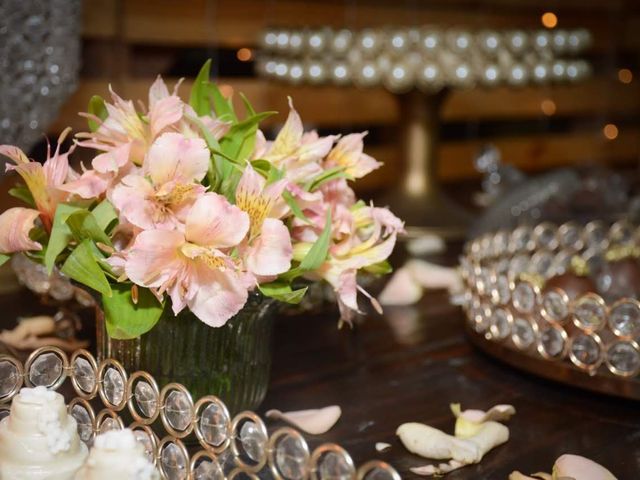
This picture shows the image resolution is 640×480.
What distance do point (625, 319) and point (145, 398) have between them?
0.42m

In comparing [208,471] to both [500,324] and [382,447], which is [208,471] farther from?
[500,324]

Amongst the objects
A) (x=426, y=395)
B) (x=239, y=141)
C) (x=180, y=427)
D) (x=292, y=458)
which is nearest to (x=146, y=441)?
(x=180, y=427)

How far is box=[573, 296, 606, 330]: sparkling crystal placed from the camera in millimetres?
888

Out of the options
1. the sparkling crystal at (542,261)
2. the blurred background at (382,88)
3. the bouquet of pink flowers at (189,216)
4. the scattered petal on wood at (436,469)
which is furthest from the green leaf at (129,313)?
the sparkling crystal at (542,261)

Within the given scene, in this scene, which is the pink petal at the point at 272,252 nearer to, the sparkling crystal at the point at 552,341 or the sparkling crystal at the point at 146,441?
the sparkling crystal at the point at 146,441

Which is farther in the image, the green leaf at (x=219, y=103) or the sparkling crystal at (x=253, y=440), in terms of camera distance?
the green leaf at (x=219, y=103)

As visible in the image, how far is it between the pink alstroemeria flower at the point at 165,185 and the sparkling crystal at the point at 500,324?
0.40 metres

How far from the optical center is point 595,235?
4.47 feet

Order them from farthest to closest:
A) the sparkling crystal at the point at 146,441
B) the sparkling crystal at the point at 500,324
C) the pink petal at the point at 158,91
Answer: the sparkling crystal at the point at 500,324 → the pink petal at the point at 158,91 → the sparkling crystal at the point at 146,441

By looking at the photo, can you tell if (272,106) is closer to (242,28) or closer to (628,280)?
(242,28)

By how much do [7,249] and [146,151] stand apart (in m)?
0.12

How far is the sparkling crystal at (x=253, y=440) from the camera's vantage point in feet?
2.00

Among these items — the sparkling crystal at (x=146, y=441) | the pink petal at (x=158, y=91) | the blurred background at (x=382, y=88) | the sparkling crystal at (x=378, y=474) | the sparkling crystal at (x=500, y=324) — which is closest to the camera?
the sparkling crystal at (x=378, y=474)

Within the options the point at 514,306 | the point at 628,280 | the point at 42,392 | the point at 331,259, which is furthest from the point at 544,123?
the point at 42,392
